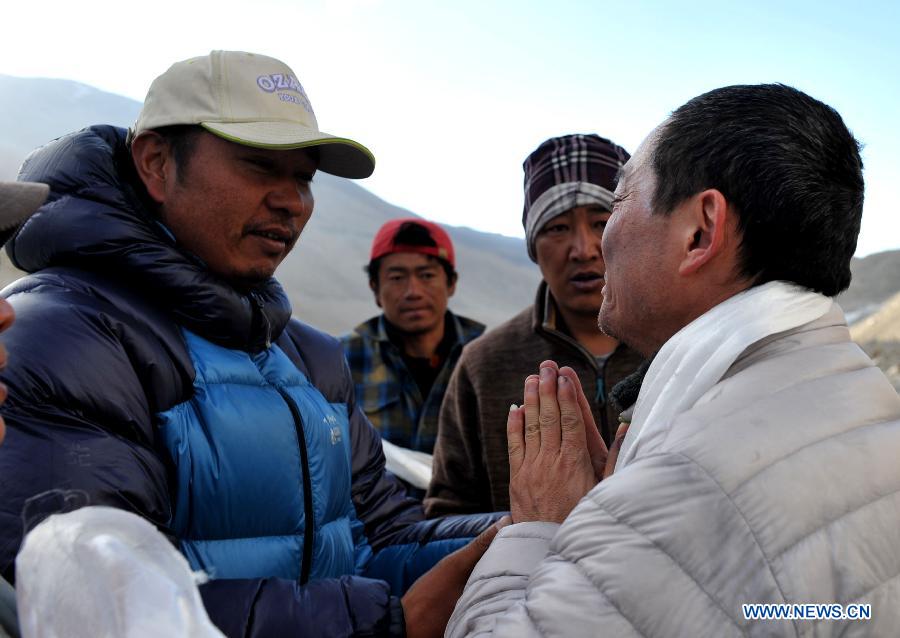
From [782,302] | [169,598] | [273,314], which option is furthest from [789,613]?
[273,314]

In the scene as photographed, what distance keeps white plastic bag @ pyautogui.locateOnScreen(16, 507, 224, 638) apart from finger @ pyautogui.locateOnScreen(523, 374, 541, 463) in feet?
3.32

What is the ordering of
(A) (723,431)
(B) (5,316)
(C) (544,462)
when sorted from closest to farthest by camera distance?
(B) (5,316) < (A) (723,431) < (C) (544,462)

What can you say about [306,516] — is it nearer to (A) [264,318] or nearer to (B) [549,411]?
(A) [264,318]

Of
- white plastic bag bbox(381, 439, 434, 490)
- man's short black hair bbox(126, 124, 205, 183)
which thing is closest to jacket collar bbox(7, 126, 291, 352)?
man's short black hair bbox(126, 124, 205, 183)

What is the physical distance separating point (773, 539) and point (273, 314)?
4.20ft

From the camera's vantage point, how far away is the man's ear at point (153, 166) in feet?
6.61

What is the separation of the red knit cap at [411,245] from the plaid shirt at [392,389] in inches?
13.8

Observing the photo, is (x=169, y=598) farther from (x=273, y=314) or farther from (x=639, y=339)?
(x=273, y=314)

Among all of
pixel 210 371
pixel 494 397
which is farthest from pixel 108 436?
pixel 494 397

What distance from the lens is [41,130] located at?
2523cm

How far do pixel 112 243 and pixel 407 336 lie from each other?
271 centimetres

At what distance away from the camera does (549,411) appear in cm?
171

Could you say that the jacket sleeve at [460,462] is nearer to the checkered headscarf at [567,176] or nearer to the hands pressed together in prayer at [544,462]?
the checkered headscarf at [567,176]

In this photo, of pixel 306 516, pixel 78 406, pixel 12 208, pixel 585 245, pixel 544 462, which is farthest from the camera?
pixel 585 245
